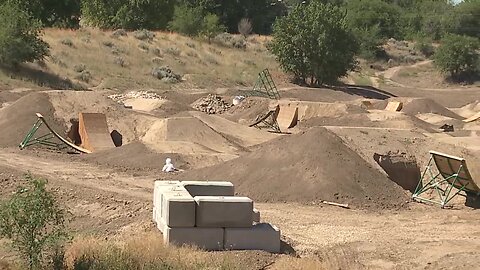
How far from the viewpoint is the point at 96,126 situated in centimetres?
2980

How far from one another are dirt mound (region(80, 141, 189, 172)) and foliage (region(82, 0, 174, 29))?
Answer: 151ft

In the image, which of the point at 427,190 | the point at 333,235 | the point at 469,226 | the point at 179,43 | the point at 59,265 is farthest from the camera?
the point at 179,43

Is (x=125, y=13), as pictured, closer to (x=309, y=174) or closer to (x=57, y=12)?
(x=57, y=12)

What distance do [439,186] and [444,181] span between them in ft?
2.39

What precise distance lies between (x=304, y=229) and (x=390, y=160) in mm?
6275

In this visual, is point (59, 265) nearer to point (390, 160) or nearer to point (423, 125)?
point (390, 160)

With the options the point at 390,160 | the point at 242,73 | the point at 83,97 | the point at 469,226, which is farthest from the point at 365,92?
the point at 469,226

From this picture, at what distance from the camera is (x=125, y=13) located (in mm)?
70750

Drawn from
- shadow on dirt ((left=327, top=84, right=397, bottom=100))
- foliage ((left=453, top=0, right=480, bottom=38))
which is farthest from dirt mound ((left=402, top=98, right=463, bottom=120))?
foliage ((left=453, top=0, right=480, bottom=38))

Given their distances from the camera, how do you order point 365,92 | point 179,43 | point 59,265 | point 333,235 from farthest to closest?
point 179,43 → point 365,92 → point 333,235 → point 59,265

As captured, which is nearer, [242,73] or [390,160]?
[390,160]

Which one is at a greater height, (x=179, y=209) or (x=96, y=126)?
(x=179, y=209)

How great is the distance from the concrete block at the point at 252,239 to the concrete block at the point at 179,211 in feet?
2.37

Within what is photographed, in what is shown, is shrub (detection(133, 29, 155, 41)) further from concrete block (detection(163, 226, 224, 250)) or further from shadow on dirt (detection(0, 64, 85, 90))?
concrete block (detection(163, 226, 224, 250))
